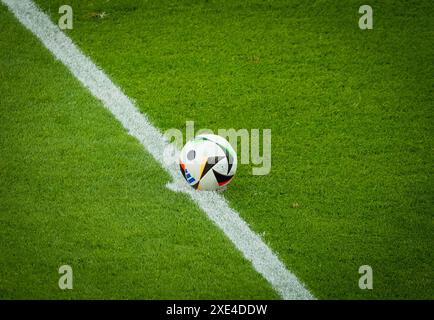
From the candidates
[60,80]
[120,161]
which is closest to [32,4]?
[60,80]

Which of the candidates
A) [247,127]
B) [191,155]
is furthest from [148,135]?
[247,127]

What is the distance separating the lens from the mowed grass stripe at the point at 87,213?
4641mm

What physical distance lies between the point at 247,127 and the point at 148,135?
1016mm

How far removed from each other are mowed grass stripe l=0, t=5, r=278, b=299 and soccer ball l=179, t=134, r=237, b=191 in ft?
0.99

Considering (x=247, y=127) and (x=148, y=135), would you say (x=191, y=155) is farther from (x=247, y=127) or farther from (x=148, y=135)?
(x=247, y=127)

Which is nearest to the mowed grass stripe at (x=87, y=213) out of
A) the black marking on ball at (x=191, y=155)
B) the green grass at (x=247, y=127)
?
the green grass at (x=247, y=127)

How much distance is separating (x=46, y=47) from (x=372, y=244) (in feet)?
13.4

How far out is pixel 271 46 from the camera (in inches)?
252

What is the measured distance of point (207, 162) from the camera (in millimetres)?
4957

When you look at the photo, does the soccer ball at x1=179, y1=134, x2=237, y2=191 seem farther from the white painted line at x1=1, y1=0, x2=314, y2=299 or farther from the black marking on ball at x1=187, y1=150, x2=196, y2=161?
the white painted line at x1=1, y1=0, x2=314, y2=299

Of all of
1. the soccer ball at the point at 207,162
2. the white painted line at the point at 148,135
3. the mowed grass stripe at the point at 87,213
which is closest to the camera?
the mowed grass stripe at the point at 87,213

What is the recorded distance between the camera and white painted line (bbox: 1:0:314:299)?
4.77 m

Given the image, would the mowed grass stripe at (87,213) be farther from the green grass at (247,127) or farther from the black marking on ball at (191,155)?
the black marking on ball at (191,155)

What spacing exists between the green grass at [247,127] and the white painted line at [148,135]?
9 cm
